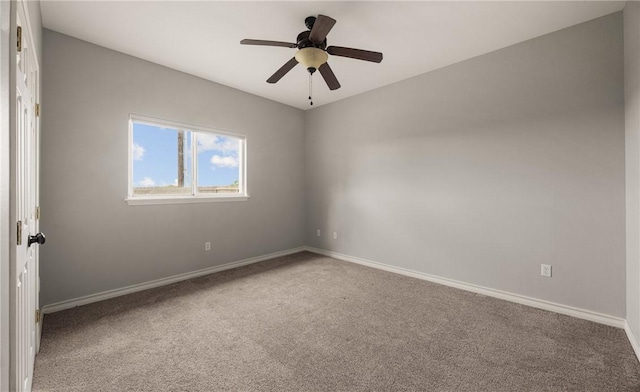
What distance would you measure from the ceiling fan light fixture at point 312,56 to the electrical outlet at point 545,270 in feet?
9.51

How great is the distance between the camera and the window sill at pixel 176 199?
3.01 m

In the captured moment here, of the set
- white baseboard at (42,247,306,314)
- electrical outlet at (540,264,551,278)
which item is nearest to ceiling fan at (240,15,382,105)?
electrical outlet at (540,264,551,278)

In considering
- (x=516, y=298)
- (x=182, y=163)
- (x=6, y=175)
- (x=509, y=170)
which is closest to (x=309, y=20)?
(x=6, y=175)

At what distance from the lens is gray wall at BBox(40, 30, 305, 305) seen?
2.53 m

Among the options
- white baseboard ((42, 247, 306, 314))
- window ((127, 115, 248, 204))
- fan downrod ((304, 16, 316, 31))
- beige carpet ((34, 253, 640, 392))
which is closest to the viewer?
beige carpet ((34, 253, 640, 392))

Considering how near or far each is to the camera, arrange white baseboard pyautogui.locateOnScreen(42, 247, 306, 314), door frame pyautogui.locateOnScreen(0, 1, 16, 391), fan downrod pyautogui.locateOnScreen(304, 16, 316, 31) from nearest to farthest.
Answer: door frame pyautogui.locateOnScreen(0, 1, 16, 391)
fan downrod pyautogui.locateOnScreen(304, 16, 316, 31)
white baseboard pyautogui.locateOnScreen(42, 247, 306, 314)

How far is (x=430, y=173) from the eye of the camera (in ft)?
11.2

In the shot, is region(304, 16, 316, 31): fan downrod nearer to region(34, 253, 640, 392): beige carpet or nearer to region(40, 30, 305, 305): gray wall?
region(40, 30, 305, 305): gray wall

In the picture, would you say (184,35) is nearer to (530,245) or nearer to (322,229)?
(322,229)

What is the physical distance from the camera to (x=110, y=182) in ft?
9.31

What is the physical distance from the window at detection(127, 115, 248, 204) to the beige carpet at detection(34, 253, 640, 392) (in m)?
1.24

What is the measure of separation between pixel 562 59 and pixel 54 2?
14.8 feet

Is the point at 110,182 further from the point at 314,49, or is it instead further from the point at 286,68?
the point at 314,49

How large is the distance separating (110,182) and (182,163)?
0.85m
